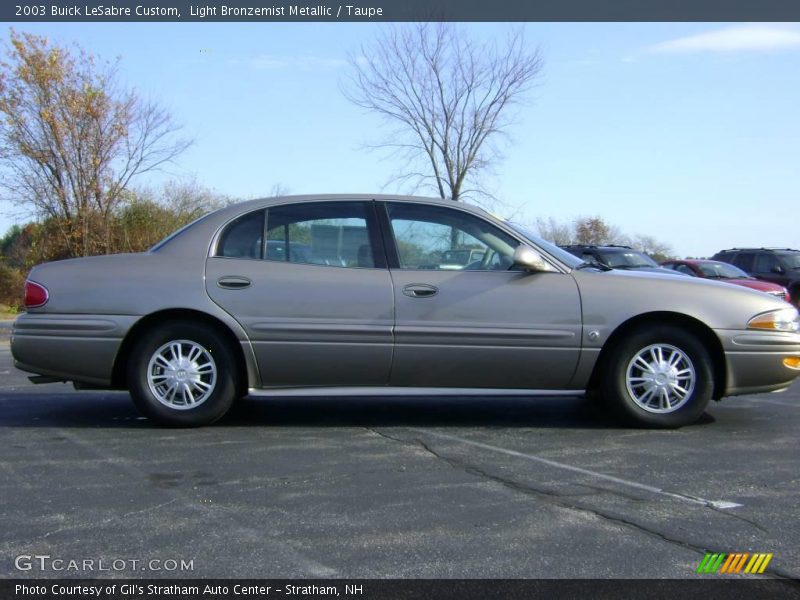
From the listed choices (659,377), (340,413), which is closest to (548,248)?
(659,377)

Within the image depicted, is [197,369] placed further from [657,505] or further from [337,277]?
[657,505]

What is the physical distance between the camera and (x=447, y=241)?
568 cm

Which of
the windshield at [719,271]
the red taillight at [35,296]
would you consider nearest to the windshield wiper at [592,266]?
the red taillight at [35,296]

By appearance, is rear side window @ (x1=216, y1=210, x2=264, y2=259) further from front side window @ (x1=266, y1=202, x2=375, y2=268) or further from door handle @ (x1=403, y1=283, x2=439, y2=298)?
door handle @ (x1=403, y1=283, x2=439, y2=298)

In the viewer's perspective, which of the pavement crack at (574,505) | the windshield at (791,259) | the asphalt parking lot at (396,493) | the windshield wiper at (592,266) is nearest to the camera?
the asphalt parking lot at (396,493)

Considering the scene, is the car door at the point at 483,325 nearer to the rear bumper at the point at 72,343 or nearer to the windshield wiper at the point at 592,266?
the windshield wiper at the point at 592,266

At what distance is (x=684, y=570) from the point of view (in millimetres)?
3178

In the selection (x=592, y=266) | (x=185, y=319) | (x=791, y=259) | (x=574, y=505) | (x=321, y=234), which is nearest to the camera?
(x=574, y=505)

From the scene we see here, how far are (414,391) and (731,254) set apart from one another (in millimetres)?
17282

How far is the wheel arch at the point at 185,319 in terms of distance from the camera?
551cm

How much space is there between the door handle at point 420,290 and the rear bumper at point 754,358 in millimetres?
1905

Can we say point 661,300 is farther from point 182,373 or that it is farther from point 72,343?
point 72,343

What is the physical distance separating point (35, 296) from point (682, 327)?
4.30 meters
